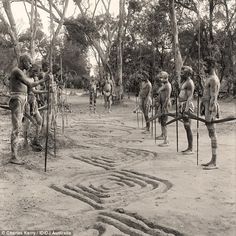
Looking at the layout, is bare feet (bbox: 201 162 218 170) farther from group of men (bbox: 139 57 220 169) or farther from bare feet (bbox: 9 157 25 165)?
bare feet (bbox: 9 157 25 165)

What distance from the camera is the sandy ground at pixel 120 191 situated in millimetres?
4770

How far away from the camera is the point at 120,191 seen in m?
6.13

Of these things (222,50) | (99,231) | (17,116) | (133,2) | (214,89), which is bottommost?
(99,231)

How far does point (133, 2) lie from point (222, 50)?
34.8ft

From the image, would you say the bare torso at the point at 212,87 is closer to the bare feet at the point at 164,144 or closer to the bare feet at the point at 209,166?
the bare feet at the point at 209,166

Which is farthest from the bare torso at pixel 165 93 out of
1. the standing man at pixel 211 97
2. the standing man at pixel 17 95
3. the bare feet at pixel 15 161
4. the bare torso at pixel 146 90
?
the bare feet at pixel 15 161

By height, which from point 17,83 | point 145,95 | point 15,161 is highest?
point 17,83

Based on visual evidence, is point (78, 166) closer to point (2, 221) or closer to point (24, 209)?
point (24, 209)

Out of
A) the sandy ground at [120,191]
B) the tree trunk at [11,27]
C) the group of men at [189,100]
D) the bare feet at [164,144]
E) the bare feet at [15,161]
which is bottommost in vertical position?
the sandy ground at [120,191]

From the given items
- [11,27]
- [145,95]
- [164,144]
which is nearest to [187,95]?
[164,144]

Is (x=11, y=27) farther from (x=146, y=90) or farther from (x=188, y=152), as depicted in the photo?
(x=188, y=152)

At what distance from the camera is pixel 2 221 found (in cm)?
486

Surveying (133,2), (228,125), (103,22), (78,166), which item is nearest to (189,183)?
(78,166)

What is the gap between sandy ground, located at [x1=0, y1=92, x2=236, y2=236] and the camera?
15.6 ft
